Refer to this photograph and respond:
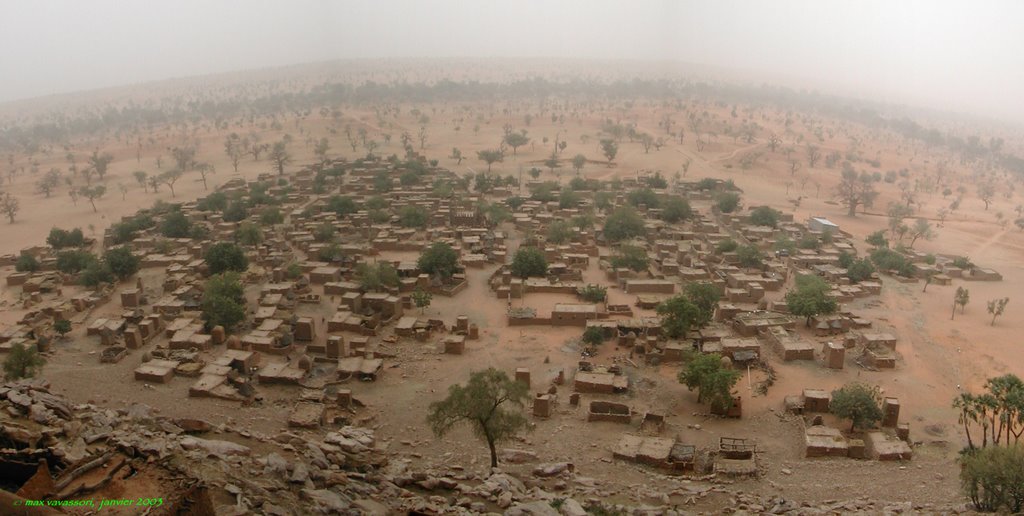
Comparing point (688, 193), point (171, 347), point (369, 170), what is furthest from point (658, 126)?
point (171, 347)

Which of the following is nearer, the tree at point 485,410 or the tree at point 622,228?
the tree at point 485,410

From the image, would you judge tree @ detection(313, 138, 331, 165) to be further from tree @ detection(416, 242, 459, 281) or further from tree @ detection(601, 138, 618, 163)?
tree @ detection(416, 242, 459, 281)

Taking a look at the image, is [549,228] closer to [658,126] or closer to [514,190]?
[514,190]

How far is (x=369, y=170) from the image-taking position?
1982 inches

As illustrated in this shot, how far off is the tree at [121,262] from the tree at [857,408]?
24338mm

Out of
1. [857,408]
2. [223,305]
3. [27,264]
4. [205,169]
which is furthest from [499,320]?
[205,169]

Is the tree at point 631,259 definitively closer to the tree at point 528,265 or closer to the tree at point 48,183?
the tree at point 528,265

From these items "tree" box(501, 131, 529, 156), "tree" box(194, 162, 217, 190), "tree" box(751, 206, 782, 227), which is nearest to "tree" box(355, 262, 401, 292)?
"tree" box(751, 206, 782, 227)

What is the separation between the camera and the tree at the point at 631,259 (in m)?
28.0

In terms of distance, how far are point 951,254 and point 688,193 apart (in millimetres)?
15163

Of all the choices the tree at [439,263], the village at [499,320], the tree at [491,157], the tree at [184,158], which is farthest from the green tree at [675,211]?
the tree at [184,158]

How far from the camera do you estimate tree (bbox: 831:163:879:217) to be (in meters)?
45.1

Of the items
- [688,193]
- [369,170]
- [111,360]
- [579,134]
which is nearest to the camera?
[111,360]

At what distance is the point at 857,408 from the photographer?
53.9ft
